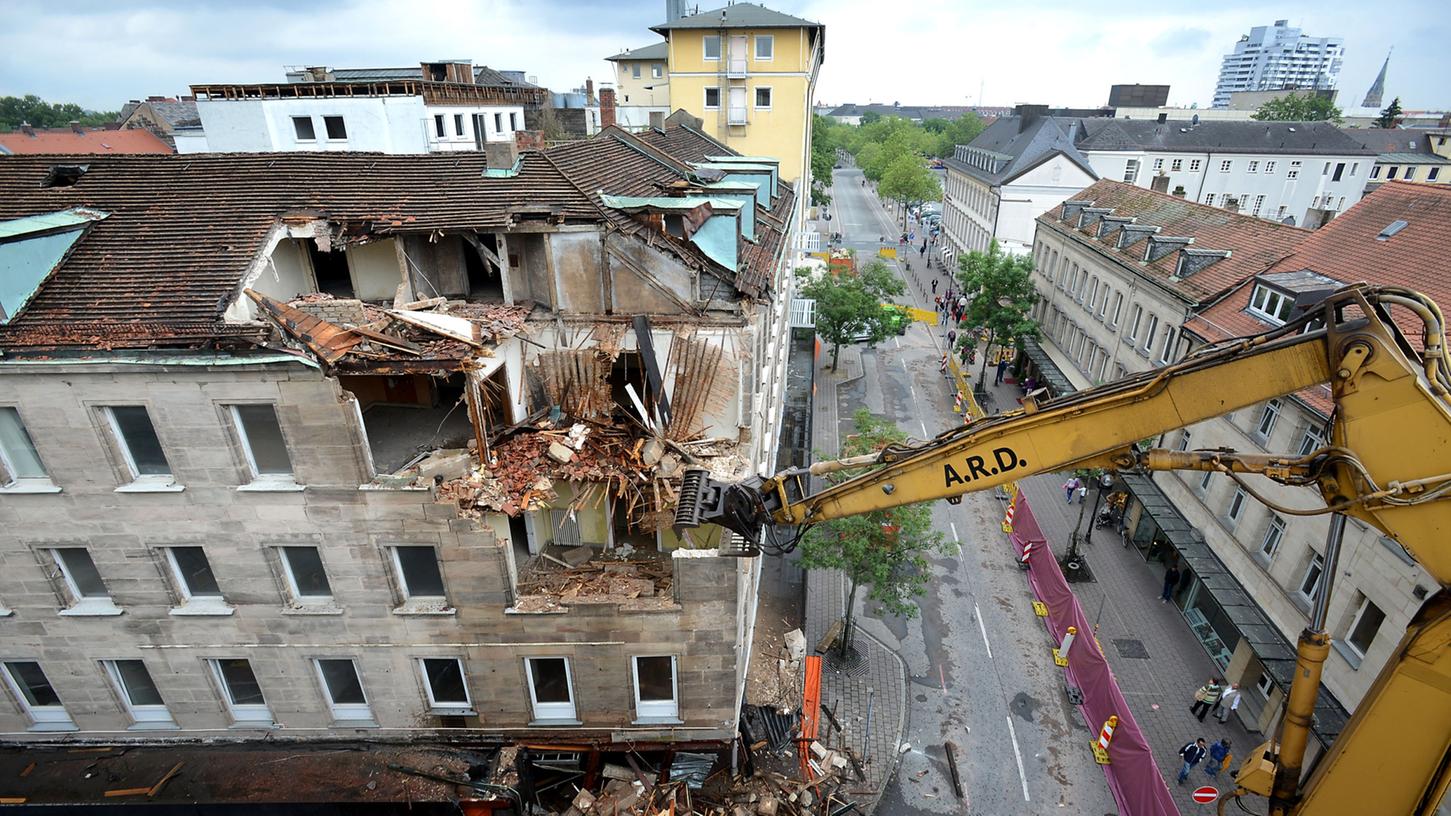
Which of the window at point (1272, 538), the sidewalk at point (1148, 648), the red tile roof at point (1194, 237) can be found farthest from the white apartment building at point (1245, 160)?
the window at point (1272, 538)

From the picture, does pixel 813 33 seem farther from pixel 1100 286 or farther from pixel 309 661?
pixel 309 661

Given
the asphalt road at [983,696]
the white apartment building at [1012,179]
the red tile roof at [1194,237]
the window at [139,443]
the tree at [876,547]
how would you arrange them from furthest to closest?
the white apartment building at [1012,179] < the red tile roof at [1194,237] < the tree at [876,547] < the asphalt road at [983,696] < the window at [139,443]

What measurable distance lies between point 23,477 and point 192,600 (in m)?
4.16

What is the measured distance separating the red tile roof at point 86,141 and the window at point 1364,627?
84397 mm

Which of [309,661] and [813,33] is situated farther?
[813,33]

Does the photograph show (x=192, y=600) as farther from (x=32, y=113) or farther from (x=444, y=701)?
(x=32, y=113)

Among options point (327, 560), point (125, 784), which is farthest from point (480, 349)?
point (125, 784)

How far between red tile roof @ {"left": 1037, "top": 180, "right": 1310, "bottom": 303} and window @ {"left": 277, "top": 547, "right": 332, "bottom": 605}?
110 feet

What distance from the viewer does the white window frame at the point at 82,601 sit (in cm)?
1552

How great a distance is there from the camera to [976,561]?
30.6 metres

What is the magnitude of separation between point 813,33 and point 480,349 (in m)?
42.6

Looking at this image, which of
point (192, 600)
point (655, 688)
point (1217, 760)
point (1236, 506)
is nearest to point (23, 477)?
point (192, 600)

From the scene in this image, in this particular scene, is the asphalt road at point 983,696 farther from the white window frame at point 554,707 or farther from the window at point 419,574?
the window at point 419,574

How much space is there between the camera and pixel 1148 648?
84.1ft
